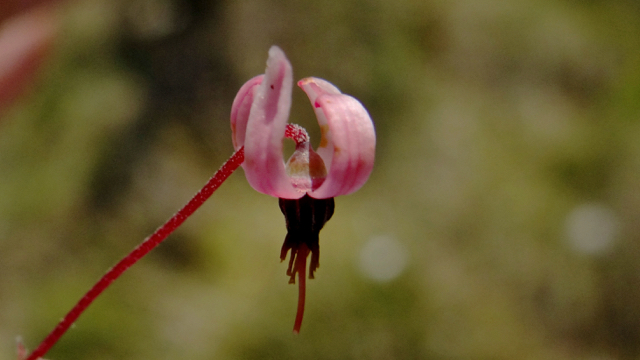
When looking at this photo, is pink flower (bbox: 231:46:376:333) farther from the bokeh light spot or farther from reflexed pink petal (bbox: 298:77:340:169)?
the bokeh light spot

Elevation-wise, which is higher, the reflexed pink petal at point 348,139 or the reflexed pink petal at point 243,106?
the reflexed pink petal at point 243,106

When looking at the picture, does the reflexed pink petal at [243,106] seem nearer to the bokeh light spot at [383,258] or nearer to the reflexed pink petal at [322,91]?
the reflexed pink petal at [322,91]

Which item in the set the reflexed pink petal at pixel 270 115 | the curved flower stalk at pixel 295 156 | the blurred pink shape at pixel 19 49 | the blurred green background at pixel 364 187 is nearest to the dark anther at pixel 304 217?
the curved flower stalk at pixel 295 156

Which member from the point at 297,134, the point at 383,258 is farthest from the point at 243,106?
the point at 383,258

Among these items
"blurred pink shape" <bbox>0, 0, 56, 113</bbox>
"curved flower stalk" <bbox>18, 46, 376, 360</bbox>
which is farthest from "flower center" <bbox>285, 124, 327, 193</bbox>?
"blurred pink shape" <bbox>0, 0, 56, 113</bbox>

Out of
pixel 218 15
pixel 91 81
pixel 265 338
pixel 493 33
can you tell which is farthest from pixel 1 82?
pixel 493 33

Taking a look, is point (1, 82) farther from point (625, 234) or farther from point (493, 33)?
point (625, 234)
